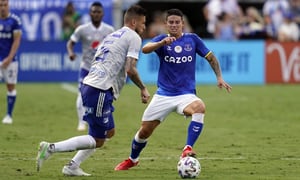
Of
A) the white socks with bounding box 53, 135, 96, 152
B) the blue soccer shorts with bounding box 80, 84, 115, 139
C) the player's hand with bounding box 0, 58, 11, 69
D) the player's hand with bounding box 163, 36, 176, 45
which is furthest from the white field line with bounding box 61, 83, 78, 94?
the white socks with bounding box 53, 135, 96, 152

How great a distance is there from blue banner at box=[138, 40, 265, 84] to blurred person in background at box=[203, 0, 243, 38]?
2569mm

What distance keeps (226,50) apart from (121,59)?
63.8 feet

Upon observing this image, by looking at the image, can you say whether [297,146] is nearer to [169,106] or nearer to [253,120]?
[169,106]

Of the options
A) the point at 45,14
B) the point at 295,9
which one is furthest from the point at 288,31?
the point at 45,14

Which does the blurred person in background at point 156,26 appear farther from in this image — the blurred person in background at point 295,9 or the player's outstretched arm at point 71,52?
the player's outstretched arm at point 71,52

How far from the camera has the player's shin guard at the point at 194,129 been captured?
12.4 meters

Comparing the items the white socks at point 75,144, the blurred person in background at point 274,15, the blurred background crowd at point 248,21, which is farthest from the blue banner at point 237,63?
the white socks at point 75,144

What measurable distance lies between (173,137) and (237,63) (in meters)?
14.2

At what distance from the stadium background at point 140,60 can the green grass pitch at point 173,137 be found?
2.38 meters

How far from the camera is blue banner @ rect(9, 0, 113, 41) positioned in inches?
1252

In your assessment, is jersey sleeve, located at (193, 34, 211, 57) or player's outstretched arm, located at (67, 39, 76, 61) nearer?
jersey sleeve, located at (193, 34, 211, 57)

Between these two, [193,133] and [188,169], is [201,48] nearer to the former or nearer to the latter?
[193,133]

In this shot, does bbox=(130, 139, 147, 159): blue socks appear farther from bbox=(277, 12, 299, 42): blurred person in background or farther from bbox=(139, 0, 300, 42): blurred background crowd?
bbox=(277, 12, 299, 42): blurred person in background

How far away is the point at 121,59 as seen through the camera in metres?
11.8
